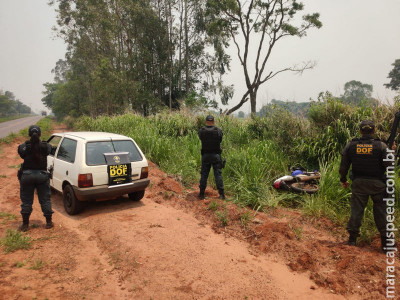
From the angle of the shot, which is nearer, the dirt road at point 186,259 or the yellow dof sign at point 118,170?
the dirt road at point 186,259

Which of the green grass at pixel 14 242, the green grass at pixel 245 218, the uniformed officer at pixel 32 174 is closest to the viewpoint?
the green grass at pixel 14 242

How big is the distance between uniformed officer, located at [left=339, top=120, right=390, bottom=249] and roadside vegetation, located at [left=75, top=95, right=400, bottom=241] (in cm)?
44

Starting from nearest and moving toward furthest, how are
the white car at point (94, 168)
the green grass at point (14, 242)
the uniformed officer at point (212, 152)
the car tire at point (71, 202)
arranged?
the green grass at point (14, 242) < the white car at point (94, 168) < the car tire at point (71, 202) < the uniformed officer at point (212, 152)

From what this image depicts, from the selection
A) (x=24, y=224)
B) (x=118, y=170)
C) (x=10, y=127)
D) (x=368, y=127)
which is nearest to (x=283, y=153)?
(x=368, y=127)

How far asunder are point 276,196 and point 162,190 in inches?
114

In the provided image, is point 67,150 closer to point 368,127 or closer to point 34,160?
point 34,160

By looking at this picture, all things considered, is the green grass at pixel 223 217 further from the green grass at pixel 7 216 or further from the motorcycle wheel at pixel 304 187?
the green grass at pixel 7 216

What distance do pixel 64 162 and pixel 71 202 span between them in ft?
2.83

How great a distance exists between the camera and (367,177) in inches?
155

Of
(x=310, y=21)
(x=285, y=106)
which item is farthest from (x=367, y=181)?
Answer: (x=310, y=21)

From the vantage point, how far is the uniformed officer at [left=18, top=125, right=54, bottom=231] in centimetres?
450

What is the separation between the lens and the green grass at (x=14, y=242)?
3.82 metres

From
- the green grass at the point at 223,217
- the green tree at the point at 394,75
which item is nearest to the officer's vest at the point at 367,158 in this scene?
the green grass at the point at 223,217

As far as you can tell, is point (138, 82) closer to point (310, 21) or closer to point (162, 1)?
point (162, 1)
